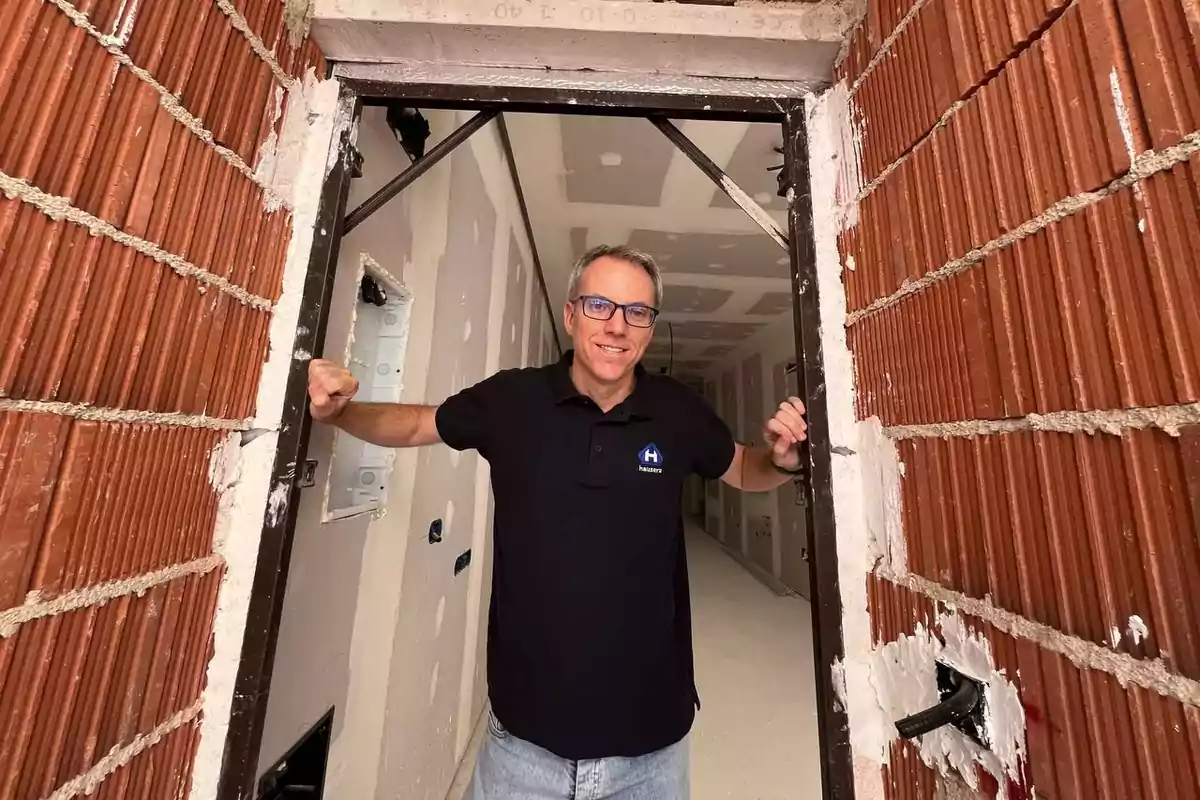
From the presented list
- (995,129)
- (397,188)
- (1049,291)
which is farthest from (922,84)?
(397,188)

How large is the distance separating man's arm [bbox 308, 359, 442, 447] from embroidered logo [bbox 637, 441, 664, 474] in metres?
0.44

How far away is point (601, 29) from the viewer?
2.86ft

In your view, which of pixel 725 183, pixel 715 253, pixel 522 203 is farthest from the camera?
pixel 715 253

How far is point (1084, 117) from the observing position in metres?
0.49

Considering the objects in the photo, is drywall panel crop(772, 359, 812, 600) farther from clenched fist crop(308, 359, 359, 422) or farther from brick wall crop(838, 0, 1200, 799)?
clenched fist crop(308, 359, 359, 422)

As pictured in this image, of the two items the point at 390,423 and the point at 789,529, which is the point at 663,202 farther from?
the point at 789,529

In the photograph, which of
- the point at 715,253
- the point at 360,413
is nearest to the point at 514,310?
the point at 715,253

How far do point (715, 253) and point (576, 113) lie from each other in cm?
225

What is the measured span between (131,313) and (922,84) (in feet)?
3.47

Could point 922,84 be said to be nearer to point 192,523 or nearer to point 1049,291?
point 1049,291

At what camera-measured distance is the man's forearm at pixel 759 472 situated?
3.44 ft

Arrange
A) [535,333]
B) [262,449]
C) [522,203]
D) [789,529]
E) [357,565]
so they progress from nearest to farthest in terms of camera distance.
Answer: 1. [262,449]
2. [357,565]
3. [522,203]
4. [535,333]
5. [789,529]

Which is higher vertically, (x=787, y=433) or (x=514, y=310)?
(x=514, y=310)

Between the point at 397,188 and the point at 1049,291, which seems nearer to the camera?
the point at 1049,291
